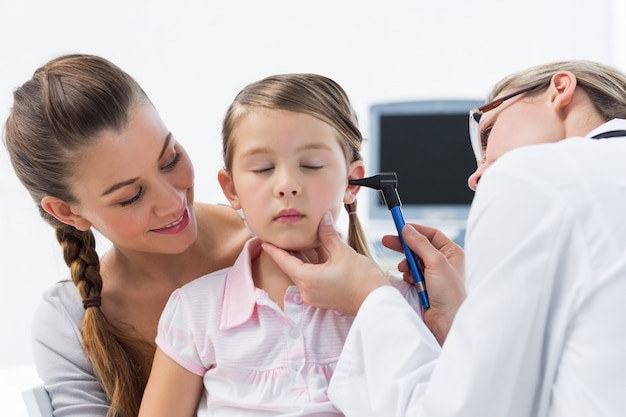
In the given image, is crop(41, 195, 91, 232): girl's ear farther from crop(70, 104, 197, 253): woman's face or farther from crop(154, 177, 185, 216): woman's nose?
crop(154, 177, 185, 216): woman's nose

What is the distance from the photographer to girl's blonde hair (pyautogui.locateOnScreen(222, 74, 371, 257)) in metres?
1.37

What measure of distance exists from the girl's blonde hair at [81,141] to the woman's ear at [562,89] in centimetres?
73

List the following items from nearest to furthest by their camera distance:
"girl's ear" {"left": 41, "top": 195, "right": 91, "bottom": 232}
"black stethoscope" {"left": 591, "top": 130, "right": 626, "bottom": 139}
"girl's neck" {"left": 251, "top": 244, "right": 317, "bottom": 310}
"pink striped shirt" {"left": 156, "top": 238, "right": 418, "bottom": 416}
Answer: "black stethoscope" {"left": 591, "top": 130, "right": 626, "bottom": 139}, "pink striped shirt" {"left": 156, "top": 238, "right": 418, "bottom": 416}, "girl's neck" {"left": 251, "top": 244, "right": 317, "bottom": 310}, "girl's ear" {"left": 41, "top": 195, "right": 91, "bottom": 232}

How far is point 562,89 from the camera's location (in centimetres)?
116

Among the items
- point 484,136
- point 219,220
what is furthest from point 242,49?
point 484,136

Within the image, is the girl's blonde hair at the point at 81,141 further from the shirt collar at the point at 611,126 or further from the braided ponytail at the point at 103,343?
the shirt collar at the point at 611,126

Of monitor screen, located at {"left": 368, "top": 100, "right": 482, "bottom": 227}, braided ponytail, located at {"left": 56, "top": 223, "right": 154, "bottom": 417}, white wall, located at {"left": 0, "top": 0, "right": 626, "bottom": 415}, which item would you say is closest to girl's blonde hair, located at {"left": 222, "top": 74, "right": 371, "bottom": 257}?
braided ponytail, located at {"left": 56, "top": 223, "right": 154, "bottom": 417}

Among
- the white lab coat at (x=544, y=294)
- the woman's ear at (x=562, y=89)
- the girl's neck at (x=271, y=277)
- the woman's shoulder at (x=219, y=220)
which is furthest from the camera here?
the woman's shoulder at (x=219, y=220)

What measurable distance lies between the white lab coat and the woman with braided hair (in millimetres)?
685

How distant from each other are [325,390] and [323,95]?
498mm

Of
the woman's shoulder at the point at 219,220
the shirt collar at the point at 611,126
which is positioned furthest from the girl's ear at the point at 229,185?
the shirt collar at the point at 611,126

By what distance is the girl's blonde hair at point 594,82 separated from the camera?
3.77 feet

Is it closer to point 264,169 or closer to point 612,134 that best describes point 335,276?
point 264,169


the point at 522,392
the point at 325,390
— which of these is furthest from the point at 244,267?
the point at 522,392
